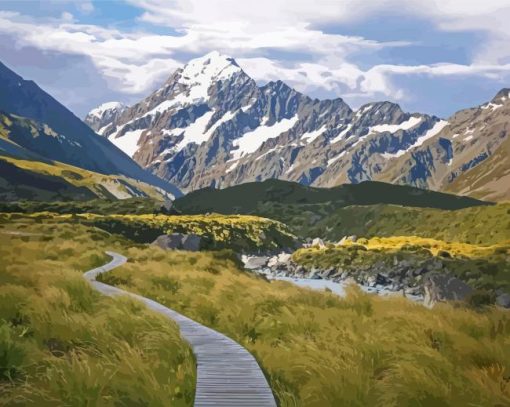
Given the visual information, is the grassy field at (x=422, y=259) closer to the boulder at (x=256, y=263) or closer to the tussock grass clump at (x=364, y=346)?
the boulder at (x=256, y=263)

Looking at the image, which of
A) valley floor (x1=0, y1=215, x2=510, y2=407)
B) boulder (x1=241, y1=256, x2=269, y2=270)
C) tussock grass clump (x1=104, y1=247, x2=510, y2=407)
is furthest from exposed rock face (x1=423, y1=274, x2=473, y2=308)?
boulder (x1=241, y1=256, x2=269, y2=270)

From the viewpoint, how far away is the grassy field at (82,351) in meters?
8.06

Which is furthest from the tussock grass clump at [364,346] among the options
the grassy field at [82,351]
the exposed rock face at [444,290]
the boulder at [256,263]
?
the boulder at [256,263]

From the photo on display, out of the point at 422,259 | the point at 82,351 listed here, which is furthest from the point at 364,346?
the point at 422,259

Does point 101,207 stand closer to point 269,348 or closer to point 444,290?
point 444,290

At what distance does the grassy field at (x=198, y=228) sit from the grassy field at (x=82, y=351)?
7051 cm

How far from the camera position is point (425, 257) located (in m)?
78.5

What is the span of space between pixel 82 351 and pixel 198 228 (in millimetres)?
99341

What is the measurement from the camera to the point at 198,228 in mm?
109188

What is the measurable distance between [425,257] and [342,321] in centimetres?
6772

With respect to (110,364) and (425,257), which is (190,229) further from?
(110,364)

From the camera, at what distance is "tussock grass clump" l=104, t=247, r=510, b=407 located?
802 centimetres

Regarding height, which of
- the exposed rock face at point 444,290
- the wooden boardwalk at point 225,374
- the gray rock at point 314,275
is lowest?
the gray rock at point 314,275

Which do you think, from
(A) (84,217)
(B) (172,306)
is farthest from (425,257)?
(B) (172,306)
